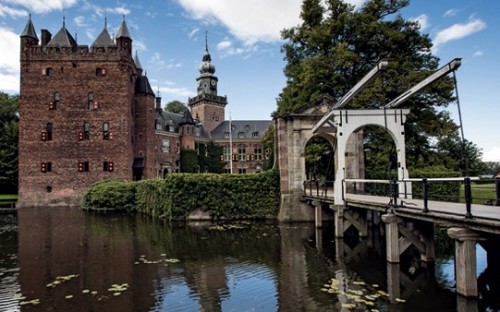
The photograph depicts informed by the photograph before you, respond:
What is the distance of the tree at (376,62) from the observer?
20531 millimetres

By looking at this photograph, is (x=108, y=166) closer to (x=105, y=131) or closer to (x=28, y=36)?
(x=105, y=131)

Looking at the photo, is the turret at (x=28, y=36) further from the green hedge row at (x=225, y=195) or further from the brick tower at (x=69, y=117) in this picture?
the green hedge row at (x=225, y=195)

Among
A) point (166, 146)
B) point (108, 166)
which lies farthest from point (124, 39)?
point (166, 146)

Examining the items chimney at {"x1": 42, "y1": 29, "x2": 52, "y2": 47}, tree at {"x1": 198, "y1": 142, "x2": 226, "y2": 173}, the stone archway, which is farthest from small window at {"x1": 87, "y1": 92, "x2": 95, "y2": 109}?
the stone archway

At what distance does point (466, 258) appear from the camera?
6.58 m

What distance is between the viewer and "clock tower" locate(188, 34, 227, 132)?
62.7 meters

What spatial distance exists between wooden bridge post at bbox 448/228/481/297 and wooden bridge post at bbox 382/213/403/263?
2.47 m

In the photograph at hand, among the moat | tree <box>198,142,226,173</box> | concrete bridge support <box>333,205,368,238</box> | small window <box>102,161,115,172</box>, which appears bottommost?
the moat

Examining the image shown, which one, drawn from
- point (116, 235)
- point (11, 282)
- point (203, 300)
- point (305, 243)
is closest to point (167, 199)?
point (116, 235)

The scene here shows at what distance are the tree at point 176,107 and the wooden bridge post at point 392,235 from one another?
65599 millimetres

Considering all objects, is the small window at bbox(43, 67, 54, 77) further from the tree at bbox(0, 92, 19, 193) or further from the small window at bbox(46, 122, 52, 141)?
the tree at bbox(0, 92, 19, 193)

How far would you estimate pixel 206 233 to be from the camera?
15633 millimetres

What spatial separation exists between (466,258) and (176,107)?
69.6 metres

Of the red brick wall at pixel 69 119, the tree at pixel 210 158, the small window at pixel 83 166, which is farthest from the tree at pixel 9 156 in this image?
the tree at pixel 210 158
